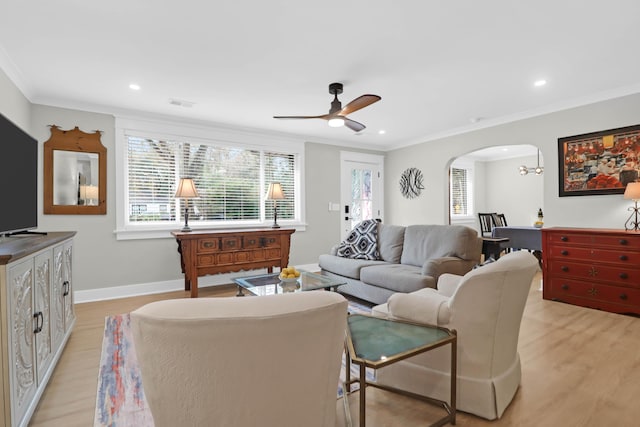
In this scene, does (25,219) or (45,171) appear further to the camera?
(45,171)

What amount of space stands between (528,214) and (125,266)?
8.26 m

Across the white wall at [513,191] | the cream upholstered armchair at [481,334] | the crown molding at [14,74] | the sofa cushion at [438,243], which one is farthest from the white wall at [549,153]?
the crown molding at [14,74]

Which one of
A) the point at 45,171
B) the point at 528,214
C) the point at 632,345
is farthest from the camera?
the point at 528,214

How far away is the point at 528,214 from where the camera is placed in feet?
25.6

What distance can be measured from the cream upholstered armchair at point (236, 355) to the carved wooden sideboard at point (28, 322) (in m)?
1.03

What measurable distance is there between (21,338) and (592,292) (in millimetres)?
4791

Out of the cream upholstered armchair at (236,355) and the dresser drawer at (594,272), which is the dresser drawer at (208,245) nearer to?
the cream upholstered armchair at (236,355)

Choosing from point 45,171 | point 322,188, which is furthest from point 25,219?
point 322,188

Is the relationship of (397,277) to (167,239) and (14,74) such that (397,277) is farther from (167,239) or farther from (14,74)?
(14,74)

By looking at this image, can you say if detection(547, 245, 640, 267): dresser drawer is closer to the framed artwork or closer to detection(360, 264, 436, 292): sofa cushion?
the framed artwork

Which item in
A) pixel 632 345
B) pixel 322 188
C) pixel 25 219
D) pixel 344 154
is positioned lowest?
pixel 632 345

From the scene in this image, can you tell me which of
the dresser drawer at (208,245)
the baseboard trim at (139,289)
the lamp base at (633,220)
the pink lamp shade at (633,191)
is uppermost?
the pink lamp shade at (633,191)

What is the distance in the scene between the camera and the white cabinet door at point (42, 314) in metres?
1.85

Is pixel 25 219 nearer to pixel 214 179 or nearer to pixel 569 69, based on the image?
pixel 214 179
